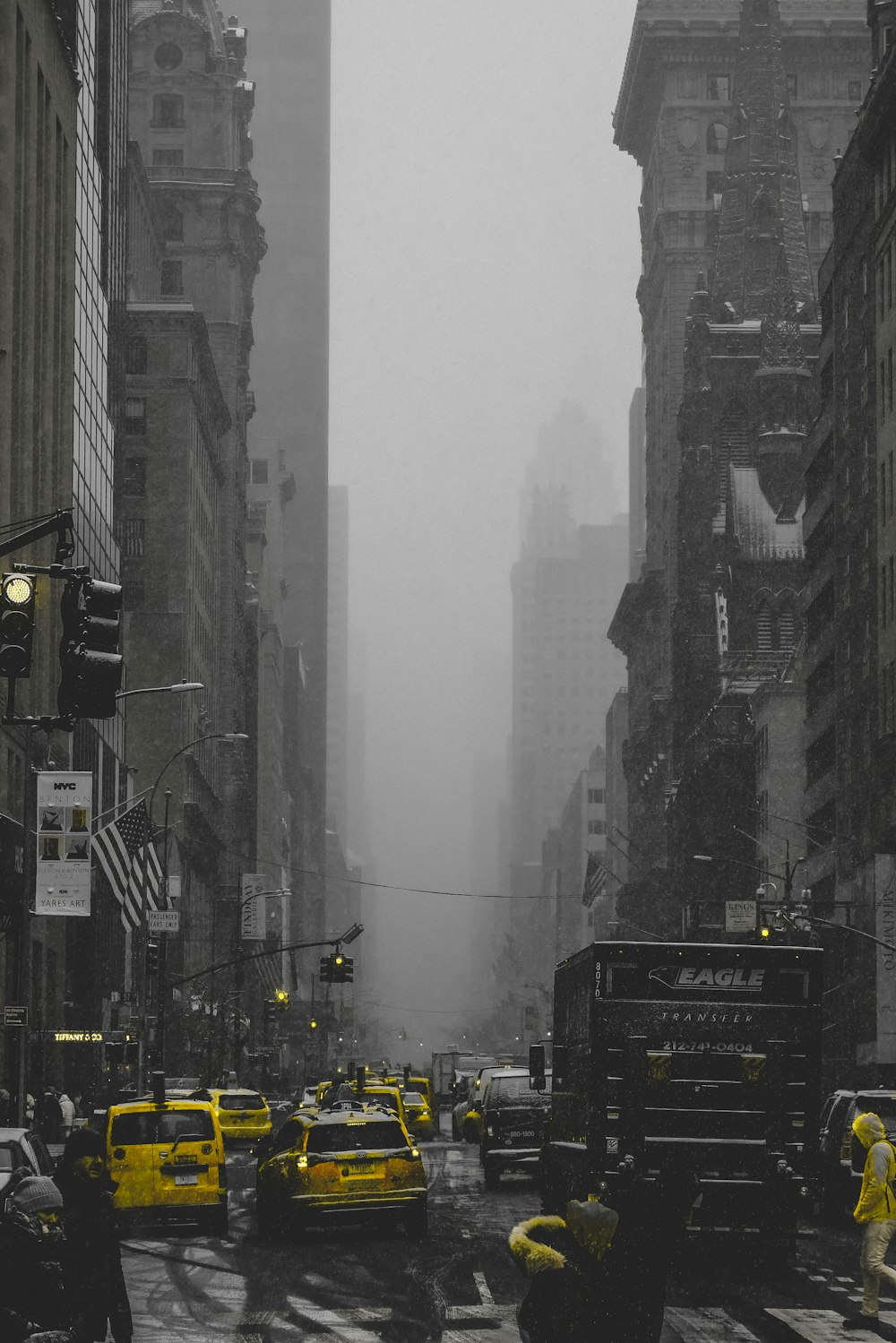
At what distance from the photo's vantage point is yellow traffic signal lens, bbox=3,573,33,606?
18625 mm

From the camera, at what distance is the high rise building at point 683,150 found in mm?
176750

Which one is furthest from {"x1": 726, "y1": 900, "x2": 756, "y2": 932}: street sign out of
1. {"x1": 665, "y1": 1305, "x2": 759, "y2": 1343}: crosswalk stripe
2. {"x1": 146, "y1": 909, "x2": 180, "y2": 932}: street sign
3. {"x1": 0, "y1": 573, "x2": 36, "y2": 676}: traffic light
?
{"x1": 0, "y1": 573, "x2": 36, "y2": 676}: traffic light

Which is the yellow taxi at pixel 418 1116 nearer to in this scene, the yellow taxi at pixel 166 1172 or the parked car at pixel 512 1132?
the parked car at pixel 512 1132

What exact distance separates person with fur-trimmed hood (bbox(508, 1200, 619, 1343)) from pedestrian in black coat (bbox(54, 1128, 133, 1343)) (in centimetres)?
689

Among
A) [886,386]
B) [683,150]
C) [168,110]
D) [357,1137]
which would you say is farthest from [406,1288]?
[683,150]

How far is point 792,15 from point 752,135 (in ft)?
89.1

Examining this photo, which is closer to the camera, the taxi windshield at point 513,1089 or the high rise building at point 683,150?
the taxi windshield at point 513,1089

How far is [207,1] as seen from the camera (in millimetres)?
159125

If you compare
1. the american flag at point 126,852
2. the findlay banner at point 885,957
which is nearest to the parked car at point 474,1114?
the american flag at point 126,852

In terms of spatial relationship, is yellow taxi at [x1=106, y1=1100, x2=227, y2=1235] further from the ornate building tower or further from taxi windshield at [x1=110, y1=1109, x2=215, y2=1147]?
the ornate building tower

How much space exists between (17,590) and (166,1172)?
12.8 m

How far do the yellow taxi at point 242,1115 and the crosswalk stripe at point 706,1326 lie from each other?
36.7m

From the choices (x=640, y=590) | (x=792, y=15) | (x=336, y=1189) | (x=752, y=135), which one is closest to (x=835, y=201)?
(x=336, y=1189)

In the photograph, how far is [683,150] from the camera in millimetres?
182500
